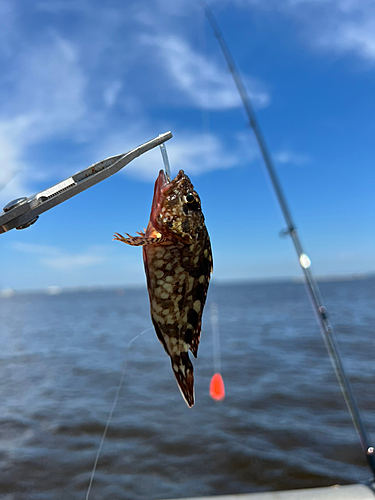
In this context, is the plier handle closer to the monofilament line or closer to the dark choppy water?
the monofilament line

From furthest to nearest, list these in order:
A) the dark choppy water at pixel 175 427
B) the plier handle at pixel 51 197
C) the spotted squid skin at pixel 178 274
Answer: the dark choppy water at pixel 175 427 < the spotted squid skin at pixel 178 274 < the plier handle at pixel 51 197

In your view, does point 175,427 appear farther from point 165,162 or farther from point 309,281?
point 165,162

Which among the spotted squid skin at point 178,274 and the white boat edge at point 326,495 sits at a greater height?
the spotted squid skin at point 178,274

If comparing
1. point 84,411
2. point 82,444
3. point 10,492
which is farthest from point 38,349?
point 10,492

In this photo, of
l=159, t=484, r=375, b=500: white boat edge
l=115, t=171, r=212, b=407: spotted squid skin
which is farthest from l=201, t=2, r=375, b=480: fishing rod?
l=115, t=171, r=212, b=407: spotted squid skin

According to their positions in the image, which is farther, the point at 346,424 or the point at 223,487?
the point at 346,424

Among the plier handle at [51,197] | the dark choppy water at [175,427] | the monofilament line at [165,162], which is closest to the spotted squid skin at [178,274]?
the monofilament line at [165,162]

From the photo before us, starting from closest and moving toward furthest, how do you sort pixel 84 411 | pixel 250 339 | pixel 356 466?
pixel 356 466, pixel 84 411, pixel 250 339

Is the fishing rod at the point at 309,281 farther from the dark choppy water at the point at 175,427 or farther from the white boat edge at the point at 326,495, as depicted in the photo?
the dark choppy water at the point at 175,427

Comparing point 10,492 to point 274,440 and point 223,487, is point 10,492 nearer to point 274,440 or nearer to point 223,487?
point 223,487
